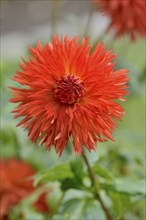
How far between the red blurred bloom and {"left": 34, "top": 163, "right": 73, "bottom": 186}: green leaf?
1.05 feet

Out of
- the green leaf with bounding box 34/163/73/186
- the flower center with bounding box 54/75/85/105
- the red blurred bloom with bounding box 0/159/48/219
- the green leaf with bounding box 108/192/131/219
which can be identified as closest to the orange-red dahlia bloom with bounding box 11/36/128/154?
the flower center with bounding box 54/75/85/105

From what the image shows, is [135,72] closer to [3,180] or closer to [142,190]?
[3,180]

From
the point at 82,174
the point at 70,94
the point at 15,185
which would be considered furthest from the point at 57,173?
the point at 15,185

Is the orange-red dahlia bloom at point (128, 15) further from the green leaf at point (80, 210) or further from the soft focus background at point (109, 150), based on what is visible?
the green leaf at point (80, 210)

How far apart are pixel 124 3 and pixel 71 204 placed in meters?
0.54

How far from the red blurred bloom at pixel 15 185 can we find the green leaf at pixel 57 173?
12.6 inches

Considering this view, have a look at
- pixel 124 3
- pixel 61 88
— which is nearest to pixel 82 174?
pixel 61 88

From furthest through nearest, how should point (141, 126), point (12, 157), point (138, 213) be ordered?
1. point (141, 126)
2. point (12, 157)
3. point (138, 213)

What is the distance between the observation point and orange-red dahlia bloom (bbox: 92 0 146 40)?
1479 mm

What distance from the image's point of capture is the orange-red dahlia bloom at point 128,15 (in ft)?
4.85

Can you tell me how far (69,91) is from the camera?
2.89 feet

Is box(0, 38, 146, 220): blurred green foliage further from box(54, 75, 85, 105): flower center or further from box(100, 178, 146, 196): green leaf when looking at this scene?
box(54, 75, 85, 105): flower center

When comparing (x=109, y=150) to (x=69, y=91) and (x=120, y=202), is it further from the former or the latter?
(x=69, y=91)

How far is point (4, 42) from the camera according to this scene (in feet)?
12.3
